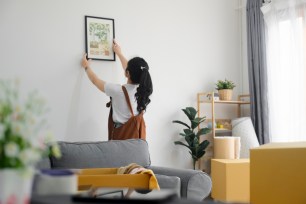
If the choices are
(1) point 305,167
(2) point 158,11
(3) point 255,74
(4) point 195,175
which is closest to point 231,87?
(3) point 255,74

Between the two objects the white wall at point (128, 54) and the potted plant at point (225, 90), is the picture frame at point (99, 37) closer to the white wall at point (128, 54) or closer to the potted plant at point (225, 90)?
the white wall at point (128, 54)

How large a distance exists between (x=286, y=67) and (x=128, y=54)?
1750 mm

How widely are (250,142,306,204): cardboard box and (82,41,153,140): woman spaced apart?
4.56 ft

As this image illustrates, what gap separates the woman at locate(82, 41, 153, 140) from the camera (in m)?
3.38

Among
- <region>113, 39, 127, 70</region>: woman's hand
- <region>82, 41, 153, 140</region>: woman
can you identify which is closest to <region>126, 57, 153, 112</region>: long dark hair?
<region>82, 41, 153, 140</region>: woman

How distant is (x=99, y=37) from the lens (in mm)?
3805

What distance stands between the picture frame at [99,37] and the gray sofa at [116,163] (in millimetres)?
1226

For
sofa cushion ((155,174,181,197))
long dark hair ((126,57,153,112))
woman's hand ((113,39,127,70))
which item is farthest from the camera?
woman's hand ((113,39,127,70))

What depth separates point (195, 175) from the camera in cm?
262

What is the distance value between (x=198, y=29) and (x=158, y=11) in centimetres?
59

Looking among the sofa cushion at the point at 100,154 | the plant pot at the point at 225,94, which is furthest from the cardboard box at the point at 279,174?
the plant pot at the point at 225,94

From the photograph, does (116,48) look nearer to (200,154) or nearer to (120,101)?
(120,101)

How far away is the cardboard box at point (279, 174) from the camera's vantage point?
2037 mm

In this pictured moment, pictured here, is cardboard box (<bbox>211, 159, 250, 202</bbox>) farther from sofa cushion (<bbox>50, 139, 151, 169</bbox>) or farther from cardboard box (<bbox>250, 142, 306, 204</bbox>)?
cardboard box (<bbox>250, 142, 306, 204</bbox>)
